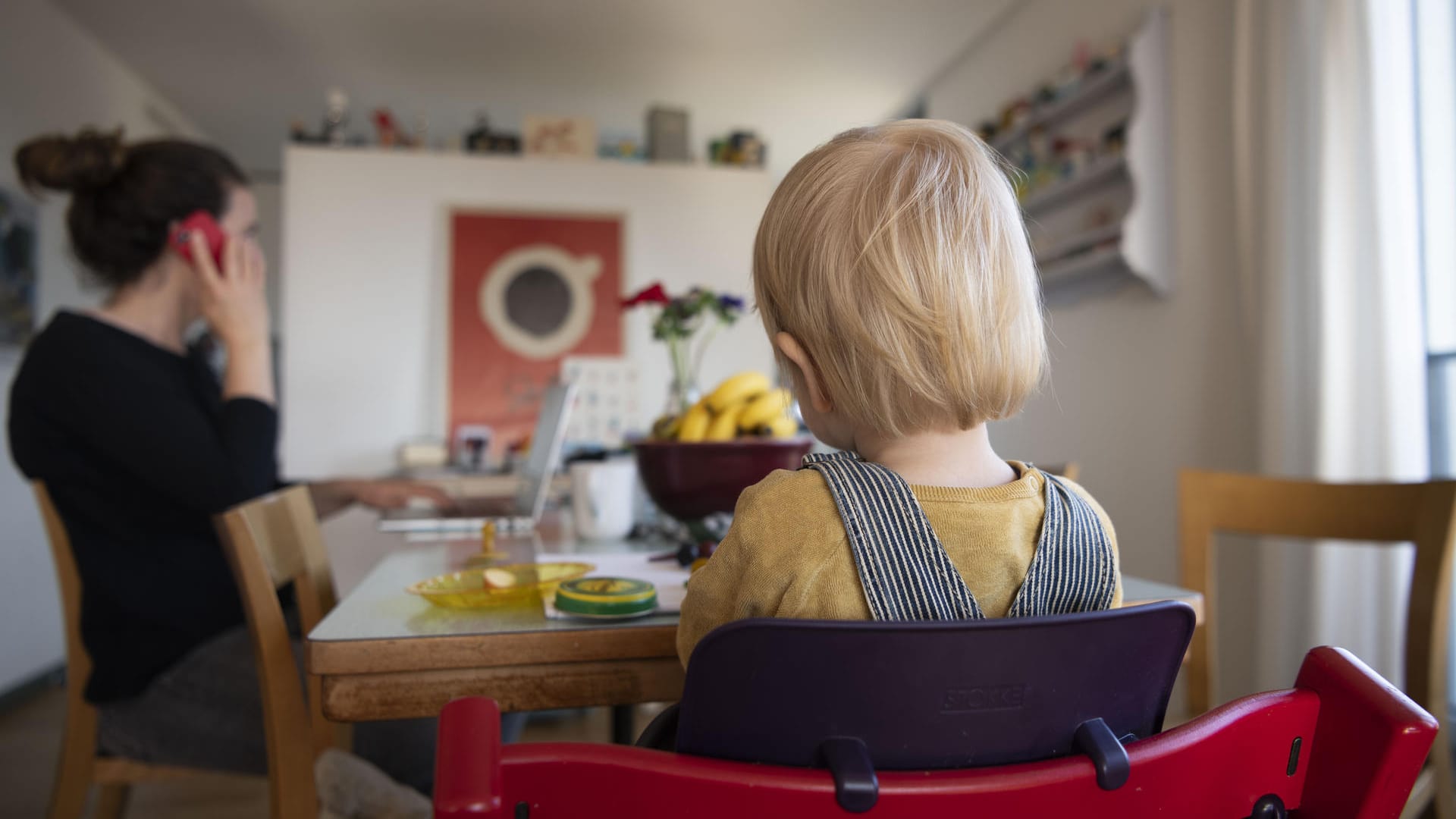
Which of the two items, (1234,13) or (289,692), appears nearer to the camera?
(289,692)

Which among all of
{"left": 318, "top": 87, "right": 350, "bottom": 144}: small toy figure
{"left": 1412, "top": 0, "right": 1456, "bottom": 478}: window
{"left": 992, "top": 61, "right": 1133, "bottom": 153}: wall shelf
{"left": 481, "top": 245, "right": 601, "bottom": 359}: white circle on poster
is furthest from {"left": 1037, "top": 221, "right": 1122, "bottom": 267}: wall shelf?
{"left": 318, "top": 87, "right": 350, "bottom": 144}: small toy figure

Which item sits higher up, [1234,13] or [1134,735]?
[1234,13]

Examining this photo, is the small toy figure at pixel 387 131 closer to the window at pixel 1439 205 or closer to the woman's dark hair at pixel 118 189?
the woman's dark hair at pixel 118 189

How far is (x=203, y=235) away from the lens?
1597 mm

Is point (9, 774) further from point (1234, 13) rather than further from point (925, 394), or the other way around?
point (1234, 13)

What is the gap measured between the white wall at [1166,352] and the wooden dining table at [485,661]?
5.35 feet

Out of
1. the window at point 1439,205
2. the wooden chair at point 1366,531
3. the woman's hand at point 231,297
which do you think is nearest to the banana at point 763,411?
the wooden chair at point 1366,531

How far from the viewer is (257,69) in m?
4.07

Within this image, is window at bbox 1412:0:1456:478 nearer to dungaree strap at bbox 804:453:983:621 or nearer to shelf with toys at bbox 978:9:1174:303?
shelf with toys at bbox 978:9:1174:303

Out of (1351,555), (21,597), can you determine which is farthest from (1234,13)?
(21,597)

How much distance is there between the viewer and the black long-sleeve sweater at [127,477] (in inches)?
52.7

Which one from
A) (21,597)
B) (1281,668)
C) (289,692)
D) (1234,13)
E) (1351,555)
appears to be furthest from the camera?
(21,597)

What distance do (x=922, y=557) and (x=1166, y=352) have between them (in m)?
2.53

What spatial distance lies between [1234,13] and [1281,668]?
5.70 ft
